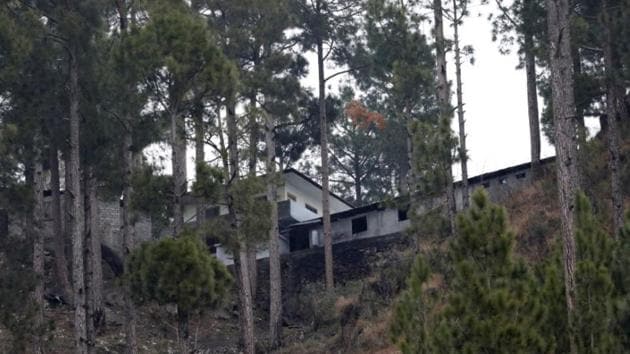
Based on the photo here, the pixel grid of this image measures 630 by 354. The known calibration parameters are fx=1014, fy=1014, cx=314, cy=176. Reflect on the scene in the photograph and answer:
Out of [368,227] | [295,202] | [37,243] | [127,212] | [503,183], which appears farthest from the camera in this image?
[295,202]

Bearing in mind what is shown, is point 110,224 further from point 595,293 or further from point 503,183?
point 595,293

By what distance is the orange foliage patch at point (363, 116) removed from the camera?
5434 cm

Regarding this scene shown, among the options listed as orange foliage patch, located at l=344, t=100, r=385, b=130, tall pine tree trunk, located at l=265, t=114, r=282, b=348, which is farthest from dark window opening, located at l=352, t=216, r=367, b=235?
orange foliage patch, located at l=344, t=100, r=385, b=130

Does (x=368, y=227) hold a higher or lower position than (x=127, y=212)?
higher

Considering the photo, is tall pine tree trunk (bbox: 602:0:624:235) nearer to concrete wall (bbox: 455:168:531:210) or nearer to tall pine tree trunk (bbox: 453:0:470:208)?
tall pine tree trunk (bbox: 453:0:470:208)

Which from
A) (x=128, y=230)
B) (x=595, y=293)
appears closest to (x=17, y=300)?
(x=128, y=230)

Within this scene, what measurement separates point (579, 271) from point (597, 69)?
552 inches

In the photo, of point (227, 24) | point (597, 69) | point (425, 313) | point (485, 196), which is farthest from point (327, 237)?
point (485, 196)

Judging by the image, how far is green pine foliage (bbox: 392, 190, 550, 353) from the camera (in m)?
13.5

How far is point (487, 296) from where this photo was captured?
13758mm

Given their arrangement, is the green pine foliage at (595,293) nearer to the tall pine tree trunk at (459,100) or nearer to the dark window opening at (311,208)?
the tall pine tree trunk at (459,100)

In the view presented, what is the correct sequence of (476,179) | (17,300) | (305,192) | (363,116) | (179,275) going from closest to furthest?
(179,275)
(17,300)
(476,179)
(305,192)
(363,116)

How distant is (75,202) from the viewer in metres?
27.0

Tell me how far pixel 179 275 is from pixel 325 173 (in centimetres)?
1812
